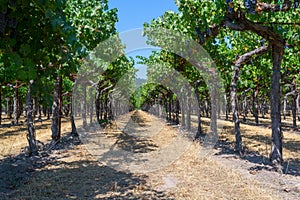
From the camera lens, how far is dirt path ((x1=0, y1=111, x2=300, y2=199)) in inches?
304

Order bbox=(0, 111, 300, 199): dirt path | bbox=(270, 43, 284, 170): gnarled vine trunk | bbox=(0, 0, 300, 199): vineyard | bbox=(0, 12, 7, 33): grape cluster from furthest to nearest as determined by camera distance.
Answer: bbox=(270, 43, 284, 170): gnarled vine trunk, bbox=(0, 111, 300, 199): dirt path, bbox=(0, 0, 300, 199): vineyard, bbox=(0, 12, 7, 33): grape cluster

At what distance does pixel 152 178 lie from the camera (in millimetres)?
9578

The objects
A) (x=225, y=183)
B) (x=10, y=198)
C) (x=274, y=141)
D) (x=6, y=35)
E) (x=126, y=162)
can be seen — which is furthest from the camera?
(x=126, y=162)

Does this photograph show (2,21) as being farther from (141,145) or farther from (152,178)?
(141,145)

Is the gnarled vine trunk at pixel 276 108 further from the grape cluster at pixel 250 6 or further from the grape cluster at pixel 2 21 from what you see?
the grape cluster at pixel 2 21

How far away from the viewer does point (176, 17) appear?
1440cm

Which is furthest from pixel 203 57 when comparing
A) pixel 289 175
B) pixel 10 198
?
pixel 10 198

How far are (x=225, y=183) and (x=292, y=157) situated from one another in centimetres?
592

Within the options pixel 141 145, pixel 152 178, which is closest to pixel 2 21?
pixel 152 178

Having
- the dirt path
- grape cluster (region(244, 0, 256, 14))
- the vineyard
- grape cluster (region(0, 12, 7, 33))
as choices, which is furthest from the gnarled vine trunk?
grape cluster (region(0, 12, 7, 33))

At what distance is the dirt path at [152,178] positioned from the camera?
7715 mm

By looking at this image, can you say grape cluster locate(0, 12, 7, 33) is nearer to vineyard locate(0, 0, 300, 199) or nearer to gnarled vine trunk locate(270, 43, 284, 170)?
vineyard locate(0, 0, 300, 199)

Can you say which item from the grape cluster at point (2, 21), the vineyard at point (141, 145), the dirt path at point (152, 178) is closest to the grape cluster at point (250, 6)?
the vineyard at point (141, 145)

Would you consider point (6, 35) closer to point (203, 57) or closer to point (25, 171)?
point (25, 171)
